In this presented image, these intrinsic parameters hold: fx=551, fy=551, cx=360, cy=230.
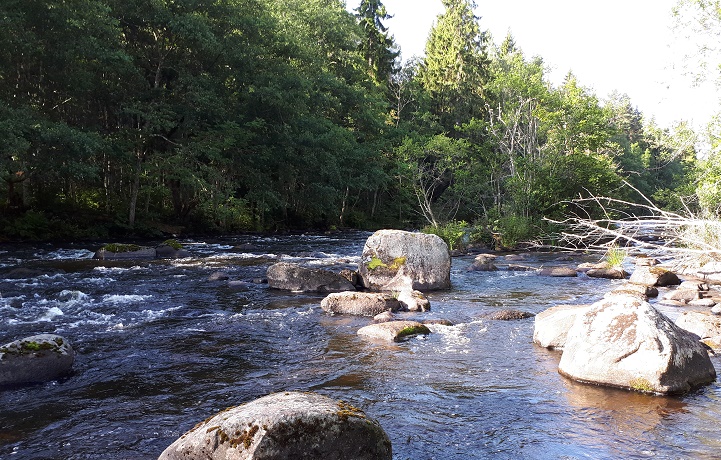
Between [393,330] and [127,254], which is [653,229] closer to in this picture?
[393,330]

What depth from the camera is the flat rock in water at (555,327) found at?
849 centimetres

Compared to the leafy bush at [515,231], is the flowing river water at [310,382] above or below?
below

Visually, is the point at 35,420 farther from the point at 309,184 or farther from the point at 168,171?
the point at 309,184

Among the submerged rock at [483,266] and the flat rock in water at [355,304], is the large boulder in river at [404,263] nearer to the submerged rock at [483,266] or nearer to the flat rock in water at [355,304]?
the flat rock in water at [355,304]

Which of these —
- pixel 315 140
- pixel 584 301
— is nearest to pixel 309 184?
pixel 315 140

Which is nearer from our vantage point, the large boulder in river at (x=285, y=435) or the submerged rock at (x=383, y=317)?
the large boulder in river at (x=285, y=435)

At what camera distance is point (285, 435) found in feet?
13.1

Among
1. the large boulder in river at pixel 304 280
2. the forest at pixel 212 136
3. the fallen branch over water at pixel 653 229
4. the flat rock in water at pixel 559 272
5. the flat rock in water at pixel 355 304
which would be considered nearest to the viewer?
the fallen branch over water at pixel 653 229

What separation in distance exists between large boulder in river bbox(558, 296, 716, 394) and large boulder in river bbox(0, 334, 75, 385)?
A: 6.47 m

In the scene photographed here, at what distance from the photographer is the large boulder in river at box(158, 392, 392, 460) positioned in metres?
3.95

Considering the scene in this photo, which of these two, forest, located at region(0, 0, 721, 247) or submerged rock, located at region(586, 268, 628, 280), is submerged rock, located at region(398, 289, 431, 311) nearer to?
submerged rock, located at region(586, 268, 628, 280)

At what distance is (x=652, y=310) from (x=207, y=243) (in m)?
21.4

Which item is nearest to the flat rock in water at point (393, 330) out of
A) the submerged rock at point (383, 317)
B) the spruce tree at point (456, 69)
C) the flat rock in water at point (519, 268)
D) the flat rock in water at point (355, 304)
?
the submerged rock at point (383, 317)

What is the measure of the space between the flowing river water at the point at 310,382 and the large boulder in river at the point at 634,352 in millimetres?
191
